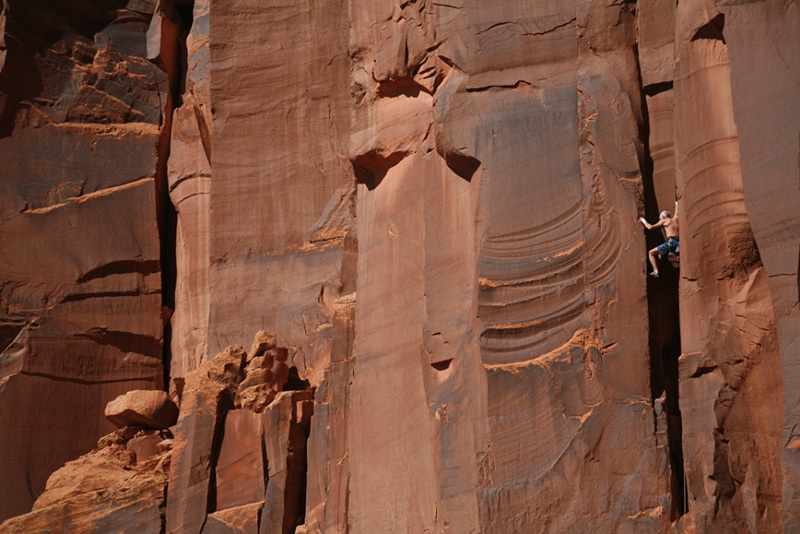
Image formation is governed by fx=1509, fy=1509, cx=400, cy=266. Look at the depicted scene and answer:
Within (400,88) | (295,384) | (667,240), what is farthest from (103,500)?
(667,240)

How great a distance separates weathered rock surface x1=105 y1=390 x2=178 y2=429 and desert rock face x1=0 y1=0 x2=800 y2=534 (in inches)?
2.4

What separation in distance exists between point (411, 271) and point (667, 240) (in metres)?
2.55

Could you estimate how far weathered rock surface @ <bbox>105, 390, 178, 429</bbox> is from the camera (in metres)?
16.1

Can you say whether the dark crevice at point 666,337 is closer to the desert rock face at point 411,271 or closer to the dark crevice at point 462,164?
the desert rock face at point 411,271

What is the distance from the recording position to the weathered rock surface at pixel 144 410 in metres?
16.1

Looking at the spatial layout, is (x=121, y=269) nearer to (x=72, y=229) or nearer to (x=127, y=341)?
(x=72, y=229)

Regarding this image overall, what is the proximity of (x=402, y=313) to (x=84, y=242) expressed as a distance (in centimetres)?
605

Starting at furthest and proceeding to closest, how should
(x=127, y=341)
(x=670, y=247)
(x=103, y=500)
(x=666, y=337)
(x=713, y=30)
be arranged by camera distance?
1. (x=127, y=341)
2. (x=103, y=500)
3. (x=666, y=337)
4. (x=670, y=247)
5. (x=713, y=30)

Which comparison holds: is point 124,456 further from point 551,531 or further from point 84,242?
point 551,531

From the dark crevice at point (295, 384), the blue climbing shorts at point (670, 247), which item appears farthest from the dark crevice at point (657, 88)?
the dark crevice at point (295, 384)

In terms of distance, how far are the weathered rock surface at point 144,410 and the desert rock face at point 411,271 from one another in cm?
6

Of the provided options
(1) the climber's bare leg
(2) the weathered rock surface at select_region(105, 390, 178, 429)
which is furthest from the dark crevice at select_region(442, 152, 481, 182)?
(2) the weathered rock surface at select_region(105, 390, 178, 429)

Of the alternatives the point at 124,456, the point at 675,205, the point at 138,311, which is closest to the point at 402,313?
the point at 675,205

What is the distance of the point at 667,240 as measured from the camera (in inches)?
484
